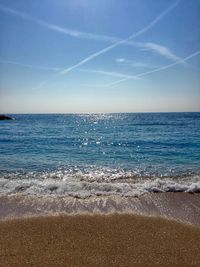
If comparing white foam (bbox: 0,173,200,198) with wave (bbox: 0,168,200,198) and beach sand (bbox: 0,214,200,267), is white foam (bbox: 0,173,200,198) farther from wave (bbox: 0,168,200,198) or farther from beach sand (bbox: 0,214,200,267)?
beach sand (bbox: 0,214,200,267)

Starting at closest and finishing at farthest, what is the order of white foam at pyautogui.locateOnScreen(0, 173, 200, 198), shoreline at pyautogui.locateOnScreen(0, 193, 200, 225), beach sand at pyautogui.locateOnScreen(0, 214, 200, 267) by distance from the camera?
1. beach sand at pyautogui.locateOnScreen(0, 214, 200, 267)
2. shoreline at pyautogui.locateOnScreen(0, 193, 200, 225)
3. white foam at pyautogui.locateOnScreen(0, 173, 200, 198)

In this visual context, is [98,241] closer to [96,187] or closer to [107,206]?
[107,206]

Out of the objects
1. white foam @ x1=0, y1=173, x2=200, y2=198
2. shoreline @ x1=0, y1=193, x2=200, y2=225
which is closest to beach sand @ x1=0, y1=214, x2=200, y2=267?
shoreline @ x1=0, y1=193, x2=200, y2=225

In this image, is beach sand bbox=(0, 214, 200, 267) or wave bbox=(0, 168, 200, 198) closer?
beach sand bbox=(0, 214, 200, 267)

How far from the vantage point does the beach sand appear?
458 centimetres

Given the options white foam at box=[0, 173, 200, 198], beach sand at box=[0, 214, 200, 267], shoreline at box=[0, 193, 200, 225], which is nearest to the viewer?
beach sand at box=[0, 214, 200, 267]

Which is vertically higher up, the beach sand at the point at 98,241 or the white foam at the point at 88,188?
the beach sand at the point at 98,241

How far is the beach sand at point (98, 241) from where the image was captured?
4.58m

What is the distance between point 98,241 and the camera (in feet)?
17.4

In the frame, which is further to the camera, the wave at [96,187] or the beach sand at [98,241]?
the wave at [96,187]

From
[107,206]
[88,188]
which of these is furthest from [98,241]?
[88,188]

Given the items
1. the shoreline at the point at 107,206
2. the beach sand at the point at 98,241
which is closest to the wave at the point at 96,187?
the shoreline at the point at 107,206

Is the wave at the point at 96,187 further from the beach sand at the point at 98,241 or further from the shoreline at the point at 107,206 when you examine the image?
the beach sand at the point at 98,241

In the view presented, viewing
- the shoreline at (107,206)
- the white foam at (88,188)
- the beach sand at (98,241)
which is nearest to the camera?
the beach sand at (98,241)
